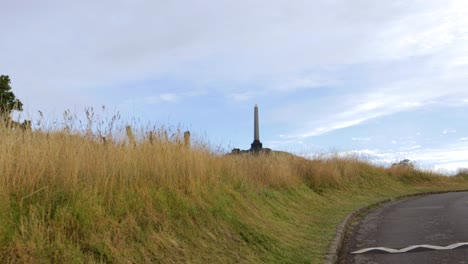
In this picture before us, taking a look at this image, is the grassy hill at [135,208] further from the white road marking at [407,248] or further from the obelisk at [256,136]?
the obelisk at [256,136]

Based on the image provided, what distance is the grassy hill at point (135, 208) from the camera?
4.84 meters

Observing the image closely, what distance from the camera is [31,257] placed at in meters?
4.26

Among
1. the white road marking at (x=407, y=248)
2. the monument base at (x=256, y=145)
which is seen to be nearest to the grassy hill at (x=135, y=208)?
the white road marking at (x=407, y=248)

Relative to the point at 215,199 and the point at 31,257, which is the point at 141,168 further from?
the point at 31,257

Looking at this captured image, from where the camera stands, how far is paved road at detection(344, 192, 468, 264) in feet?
24.8

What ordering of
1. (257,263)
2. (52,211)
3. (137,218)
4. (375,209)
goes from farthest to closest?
(375,209) → (257,263) → (137,218) → (52,211)

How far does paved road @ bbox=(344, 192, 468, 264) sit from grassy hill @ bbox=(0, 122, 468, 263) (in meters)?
0.83

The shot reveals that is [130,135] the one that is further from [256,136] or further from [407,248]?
[256,136]

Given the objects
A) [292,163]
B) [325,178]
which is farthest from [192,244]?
[325,178]

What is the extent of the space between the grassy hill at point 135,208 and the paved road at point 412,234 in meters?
0.83

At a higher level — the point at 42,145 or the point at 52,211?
the point at 42,145

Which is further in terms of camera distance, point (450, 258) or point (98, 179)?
point (450, 258)

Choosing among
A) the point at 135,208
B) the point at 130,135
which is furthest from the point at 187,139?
the point at 135,208

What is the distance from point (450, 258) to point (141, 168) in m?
5.30
